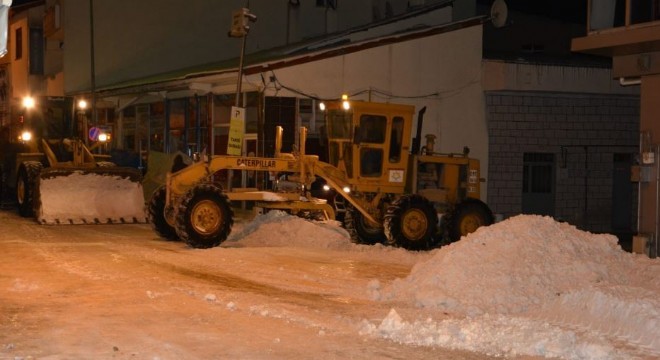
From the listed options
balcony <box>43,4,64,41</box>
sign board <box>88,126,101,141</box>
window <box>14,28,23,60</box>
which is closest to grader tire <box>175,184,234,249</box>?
sign board <box>88,126,101,141</box>

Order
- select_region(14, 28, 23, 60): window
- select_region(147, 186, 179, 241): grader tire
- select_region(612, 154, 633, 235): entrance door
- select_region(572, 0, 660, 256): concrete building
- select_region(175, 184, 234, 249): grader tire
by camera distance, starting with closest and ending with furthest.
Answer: select_region(175, 184, 234, 249): grader tire, select_region(572, 0, 660, 256): concrete building, select_region(147, 186, 179, 241): grader tire, select_region(612, 154, 633, 235): entrance door, select_region(14, 28, 23, 60): window

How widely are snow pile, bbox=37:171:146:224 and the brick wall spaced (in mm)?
11777

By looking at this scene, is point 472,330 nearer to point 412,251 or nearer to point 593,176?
point 412,251

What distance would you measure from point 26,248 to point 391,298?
25.6 feet

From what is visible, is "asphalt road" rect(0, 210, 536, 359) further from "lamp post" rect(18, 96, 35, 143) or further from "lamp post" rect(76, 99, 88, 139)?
"lamp post" rect(18, 96, 35, 143)

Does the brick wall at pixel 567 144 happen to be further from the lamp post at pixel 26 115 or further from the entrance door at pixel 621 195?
the lamp post at pixel 26 115

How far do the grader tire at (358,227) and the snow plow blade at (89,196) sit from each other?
17.4 feet

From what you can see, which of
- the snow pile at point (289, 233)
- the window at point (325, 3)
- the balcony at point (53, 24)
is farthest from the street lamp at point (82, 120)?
the balcony at point (53, 24)

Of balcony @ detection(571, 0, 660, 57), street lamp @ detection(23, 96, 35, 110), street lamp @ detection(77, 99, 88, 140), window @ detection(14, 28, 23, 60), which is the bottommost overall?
street lamp @ detection(77, 99, 88, 140)

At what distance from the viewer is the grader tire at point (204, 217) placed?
641 inches

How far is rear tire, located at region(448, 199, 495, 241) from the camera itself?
18.8 meters

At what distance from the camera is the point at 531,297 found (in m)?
11.3

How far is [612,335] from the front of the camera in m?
9.77

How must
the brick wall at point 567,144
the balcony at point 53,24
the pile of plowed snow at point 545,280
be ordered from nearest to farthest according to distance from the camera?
the pile of plowed snow at point 545,280, the brick wall at point 567,144, the balcony at point 53,24
